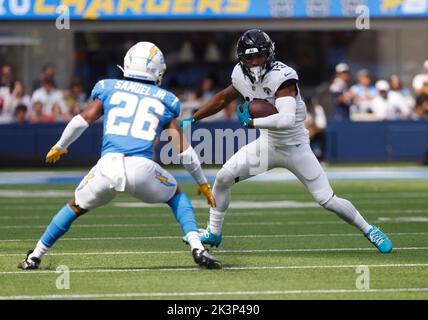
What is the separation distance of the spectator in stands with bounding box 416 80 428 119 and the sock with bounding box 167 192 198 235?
13255 millimetres

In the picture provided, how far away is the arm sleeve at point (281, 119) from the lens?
7.64 metres

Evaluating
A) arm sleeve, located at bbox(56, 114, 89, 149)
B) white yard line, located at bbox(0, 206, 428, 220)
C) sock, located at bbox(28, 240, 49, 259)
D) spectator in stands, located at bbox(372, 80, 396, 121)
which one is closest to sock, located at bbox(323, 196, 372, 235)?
arm sleeve, located at bbox(56, 114, 89, 149)

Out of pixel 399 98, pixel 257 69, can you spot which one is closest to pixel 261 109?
pixel 257 69

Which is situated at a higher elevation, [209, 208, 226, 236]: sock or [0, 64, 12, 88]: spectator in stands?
[0, 64, 12, 88]: spectator in stands

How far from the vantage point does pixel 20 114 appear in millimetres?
18938

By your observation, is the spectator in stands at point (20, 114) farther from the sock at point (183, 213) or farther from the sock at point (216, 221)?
the sock at point (183, 213)

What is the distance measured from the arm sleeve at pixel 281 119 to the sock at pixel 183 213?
97 cm

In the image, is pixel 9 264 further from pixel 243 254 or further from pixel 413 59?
pixel 413 59

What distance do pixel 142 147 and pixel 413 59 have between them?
15.6 m

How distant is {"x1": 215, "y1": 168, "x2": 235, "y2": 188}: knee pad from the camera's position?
26.4 feet

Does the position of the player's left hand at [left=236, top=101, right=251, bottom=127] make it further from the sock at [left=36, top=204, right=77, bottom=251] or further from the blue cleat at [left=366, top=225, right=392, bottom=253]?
the sock at [left=36, top=204, right=77, bottom=251]

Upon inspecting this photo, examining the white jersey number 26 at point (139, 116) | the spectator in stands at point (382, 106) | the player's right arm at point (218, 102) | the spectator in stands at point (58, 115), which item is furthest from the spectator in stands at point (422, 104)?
the white jersey number 26 at point (139, 116)

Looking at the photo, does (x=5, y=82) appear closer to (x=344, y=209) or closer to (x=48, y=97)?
(x=48, y=97)

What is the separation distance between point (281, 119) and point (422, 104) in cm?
1244
